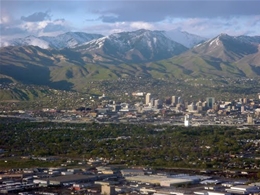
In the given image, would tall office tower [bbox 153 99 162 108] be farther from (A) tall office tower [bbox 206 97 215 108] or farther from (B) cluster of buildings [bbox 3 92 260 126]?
(A) tall office tower [bbox 206 97 215 108]

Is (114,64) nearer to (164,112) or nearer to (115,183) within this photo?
(164,112)

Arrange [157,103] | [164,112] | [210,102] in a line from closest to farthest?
[164,112] < [210,102] < [157,103]

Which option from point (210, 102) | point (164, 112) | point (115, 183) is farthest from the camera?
point (210, 102)

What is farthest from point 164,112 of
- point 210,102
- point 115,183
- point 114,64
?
point 114,64

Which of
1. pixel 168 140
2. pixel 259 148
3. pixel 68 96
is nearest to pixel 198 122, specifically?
pixel 168 140

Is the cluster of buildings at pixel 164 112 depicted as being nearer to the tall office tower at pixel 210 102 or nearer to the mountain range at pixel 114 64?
the tall office tower at pixel 210 102

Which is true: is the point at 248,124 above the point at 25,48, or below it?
below

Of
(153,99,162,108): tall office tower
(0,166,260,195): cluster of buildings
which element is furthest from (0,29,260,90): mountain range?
(0,166,260,195): cluster of buildings

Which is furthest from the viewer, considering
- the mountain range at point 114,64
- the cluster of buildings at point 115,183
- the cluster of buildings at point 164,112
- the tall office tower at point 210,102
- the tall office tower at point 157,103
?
the mountain range at point 114,64

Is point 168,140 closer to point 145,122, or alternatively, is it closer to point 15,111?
point 145,122

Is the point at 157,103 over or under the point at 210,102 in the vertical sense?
under

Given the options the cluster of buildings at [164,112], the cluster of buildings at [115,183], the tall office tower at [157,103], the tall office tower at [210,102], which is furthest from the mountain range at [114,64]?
the cluster of buildings at [115,183]
